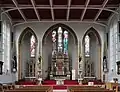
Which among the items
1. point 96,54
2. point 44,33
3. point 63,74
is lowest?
point 63,74

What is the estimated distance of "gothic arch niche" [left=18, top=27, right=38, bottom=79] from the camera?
120ft

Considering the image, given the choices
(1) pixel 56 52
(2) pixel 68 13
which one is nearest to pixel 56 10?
(2) pixel 68 13

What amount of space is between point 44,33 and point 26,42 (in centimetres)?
385

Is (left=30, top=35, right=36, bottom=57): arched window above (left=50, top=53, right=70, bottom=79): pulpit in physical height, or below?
above

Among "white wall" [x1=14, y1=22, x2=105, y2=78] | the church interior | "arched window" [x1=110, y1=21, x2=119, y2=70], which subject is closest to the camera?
"arched window" [x1=110, y1=21, x2=119, y2=70]

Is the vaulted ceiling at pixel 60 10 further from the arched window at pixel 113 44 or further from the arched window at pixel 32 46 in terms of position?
the arched window at pixel 32 46

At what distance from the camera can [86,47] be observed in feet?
127

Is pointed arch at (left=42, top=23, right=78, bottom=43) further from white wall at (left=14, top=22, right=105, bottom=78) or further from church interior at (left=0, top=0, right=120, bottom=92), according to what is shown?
white wall at (left=14, top=22, right=105, bottom=78)

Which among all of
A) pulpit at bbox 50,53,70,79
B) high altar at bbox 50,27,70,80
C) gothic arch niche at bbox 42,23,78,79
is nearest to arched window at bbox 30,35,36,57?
gothic arch niche at bbox 42,23,78,79

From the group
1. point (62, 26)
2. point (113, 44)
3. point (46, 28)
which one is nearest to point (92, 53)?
point (62, 26)

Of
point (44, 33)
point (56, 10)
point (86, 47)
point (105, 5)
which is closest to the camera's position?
point (105, 5)

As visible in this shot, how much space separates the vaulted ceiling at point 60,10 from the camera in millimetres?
27828

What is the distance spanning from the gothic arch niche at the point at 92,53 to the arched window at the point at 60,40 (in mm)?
2468

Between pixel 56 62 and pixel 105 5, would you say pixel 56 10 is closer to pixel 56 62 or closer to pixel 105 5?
pixel 105 5
